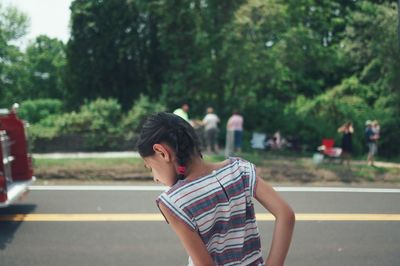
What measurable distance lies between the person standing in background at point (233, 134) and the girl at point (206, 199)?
1332 cm

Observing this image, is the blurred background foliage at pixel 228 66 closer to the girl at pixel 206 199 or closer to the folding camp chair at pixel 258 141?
the folding camp chair at pixel 258 141

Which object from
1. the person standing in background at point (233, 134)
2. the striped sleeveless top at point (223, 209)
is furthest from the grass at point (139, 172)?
the striped sleeveless top at point (223, 209)

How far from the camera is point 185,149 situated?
1.59 metres

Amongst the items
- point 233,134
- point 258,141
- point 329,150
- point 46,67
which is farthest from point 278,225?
point 46,67

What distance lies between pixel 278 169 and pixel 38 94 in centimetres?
5195

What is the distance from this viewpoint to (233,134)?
15648 mm

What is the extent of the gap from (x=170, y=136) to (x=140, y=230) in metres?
5.46

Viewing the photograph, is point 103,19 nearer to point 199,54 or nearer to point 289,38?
point 199,54

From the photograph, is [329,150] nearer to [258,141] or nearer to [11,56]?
[258,141]

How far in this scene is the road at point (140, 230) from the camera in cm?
564

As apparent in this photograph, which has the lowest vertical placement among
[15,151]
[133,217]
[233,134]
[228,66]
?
[233,134]

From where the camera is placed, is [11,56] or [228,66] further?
[11,56]

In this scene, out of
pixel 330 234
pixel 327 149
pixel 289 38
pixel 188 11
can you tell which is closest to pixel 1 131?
pixel 330 234

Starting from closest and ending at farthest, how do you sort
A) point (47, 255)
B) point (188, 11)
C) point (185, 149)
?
point (185, 149), point (47, 255), point (188, 11)
